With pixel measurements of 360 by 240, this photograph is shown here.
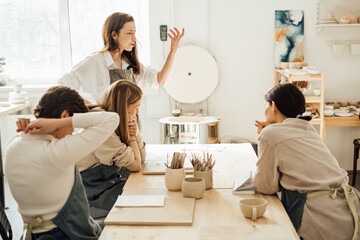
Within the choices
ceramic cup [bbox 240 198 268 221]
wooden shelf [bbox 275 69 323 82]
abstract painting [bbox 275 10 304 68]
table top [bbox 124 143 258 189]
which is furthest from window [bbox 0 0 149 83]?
ceramic cup [bbox 240 198 268 221]

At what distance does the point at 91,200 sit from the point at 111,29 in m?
1.19

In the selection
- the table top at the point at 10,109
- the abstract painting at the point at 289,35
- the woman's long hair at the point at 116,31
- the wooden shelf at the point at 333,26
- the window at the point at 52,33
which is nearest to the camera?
the woman's long hair at the point at 116,31

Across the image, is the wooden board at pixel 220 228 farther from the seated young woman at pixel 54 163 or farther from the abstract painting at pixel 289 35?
the abstract painting at pixel 289 35

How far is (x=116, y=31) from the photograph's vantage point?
9.11ft

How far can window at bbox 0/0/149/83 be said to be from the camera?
4.53 m

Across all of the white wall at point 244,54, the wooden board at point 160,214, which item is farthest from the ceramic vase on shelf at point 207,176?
the white wall at point 244,54

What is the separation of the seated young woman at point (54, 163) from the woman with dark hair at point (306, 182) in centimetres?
65

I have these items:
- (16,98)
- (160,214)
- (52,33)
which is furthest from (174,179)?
(52,33)

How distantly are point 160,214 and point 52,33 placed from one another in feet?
11.7

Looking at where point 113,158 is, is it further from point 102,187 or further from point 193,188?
point 193,188

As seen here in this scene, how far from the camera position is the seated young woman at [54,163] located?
149cm

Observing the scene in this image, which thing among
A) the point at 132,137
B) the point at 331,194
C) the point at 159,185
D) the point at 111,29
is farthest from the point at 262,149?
the point at 111,29

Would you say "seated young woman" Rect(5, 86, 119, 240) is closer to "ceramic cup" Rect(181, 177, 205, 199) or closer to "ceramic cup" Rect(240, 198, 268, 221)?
"ceramic cup" Rect(181, 177, 205, 199)

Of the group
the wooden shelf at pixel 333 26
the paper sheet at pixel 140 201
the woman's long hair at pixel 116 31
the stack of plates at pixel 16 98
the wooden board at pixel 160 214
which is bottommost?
the wooden board at pixel 160 214
